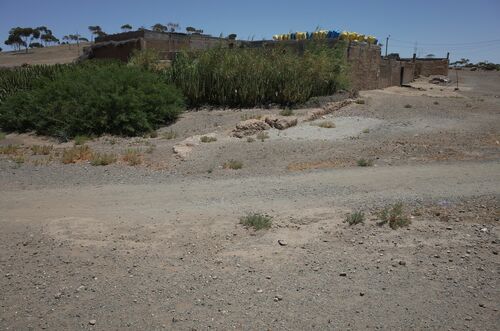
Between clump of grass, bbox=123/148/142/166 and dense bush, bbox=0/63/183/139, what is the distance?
11.2 feet

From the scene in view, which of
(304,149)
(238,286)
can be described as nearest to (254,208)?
(238,286)

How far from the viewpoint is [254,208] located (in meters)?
6.83

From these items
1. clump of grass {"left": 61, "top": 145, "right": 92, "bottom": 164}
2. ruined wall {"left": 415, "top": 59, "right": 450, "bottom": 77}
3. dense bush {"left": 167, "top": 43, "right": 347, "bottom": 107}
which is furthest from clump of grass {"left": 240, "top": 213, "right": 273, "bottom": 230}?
ruined wall {"left": 415, "top": 59, "right": 450, "bottom": 77}

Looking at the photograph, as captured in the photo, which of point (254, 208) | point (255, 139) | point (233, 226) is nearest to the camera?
point (233, 226)

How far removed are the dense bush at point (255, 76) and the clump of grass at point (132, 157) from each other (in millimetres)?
7864

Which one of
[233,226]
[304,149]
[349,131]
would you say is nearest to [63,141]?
[304,149]

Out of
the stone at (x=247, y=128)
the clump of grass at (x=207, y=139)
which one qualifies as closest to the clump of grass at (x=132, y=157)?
the clump of grass at (x=207, y=139)

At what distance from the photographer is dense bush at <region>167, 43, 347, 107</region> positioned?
18.3m

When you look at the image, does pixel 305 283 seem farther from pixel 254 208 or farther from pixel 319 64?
pixel 319 64

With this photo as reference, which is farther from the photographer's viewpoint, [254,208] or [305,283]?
[254,208]

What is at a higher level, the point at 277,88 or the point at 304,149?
the point at 277,88

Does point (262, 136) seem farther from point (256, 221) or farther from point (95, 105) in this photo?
point (256, 221)

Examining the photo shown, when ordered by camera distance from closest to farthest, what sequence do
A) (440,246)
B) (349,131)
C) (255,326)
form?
(255,326), (440,246), (349,131)

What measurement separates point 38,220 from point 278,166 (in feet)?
17.1
